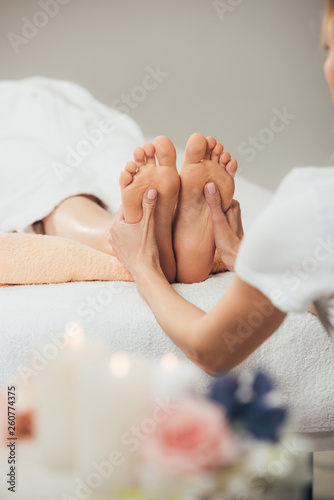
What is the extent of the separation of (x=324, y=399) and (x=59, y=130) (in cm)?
134

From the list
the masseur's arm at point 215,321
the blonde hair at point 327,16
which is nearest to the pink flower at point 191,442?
the masseur's arm at point 215,321

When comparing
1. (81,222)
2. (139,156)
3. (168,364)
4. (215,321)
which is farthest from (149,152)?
(168,364)

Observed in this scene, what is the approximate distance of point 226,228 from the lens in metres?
0.99

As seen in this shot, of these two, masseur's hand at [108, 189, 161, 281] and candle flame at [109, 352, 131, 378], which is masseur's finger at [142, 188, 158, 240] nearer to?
masseur's hand at [108, 189, 161, 281]

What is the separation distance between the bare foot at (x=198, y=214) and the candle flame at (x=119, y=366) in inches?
24.7

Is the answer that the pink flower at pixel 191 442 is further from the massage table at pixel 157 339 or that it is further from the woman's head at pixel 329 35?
the massage table at pixel 157 339

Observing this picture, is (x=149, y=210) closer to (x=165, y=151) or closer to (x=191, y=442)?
(x=165, y=151)

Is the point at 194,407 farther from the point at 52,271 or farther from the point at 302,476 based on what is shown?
the point at 52,271

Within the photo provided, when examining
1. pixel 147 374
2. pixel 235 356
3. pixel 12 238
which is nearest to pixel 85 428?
pixel 147 374

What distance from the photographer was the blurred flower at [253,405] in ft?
0.98

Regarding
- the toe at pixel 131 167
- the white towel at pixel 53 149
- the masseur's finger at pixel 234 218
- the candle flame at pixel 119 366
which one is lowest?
the white towel at pixel 53 149

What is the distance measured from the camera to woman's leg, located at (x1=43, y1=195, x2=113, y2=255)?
3.75 feet

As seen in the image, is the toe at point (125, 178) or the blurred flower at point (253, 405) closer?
the blurred flower at point (253, 405)

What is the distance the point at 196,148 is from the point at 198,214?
12 centimetres
